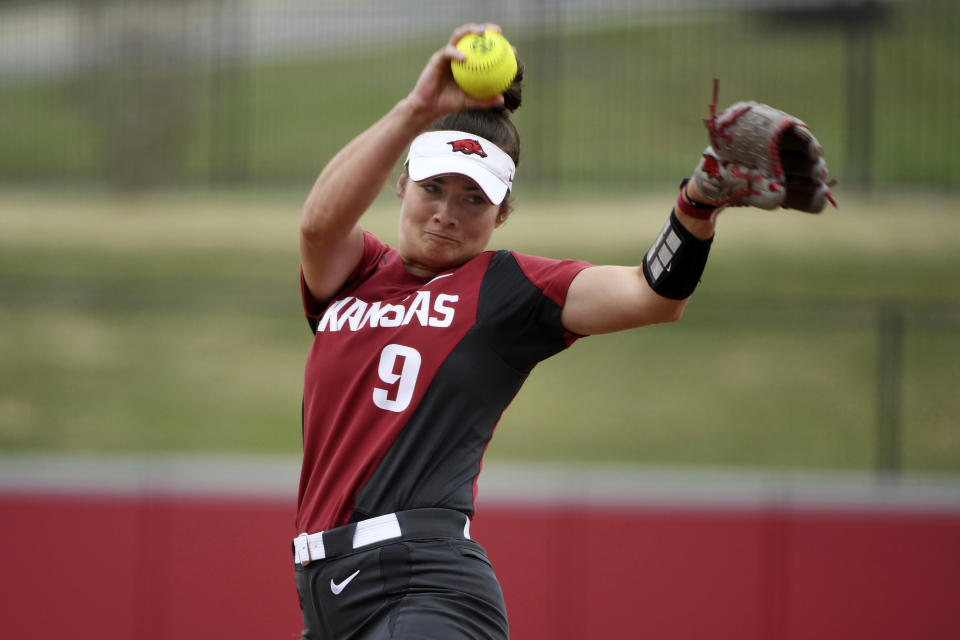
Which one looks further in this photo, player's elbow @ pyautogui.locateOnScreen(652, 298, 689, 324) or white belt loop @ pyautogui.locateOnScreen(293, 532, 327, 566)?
white belt loop @ pyautogui.locateOnScreen(293, 532, 327, 566)

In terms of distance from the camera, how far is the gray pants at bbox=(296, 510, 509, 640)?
2025mm

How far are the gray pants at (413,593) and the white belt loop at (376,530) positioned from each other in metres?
0.02

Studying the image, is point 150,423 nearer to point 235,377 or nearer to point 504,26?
point 235,377

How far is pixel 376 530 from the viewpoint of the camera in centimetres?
208

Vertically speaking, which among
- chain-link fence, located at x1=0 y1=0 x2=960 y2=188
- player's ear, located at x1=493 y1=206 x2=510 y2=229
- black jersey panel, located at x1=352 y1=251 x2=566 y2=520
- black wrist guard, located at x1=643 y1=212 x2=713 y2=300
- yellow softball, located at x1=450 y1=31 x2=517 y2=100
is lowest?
black jersey panel, located at x1=352 y1=251 x2=566 y2=520

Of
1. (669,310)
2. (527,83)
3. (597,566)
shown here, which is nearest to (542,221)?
(527,83)

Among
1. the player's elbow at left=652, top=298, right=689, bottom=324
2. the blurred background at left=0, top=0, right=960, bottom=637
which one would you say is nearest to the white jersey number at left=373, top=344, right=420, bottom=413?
the player's elbow at left=652, top=298, right=689, bottom=324

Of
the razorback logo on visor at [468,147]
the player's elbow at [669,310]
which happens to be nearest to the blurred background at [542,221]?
the razorback logo on visor at [468,147]

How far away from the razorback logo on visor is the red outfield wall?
11.0 ft

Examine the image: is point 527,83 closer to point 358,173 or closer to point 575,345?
point 575,345

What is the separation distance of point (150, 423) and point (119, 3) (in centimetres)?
484

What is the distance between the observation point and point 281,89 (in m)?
10.9

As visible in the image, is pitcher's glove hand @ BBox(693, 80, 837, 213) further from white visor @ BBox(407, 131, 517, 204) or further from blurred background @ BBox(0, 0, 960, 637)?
blurred background @ BBox(0, 0, 960, 637)

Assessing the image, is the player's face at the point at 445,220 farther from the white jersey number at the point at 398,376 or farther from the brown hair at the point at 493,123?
the white jersey number at the point at 398,376
